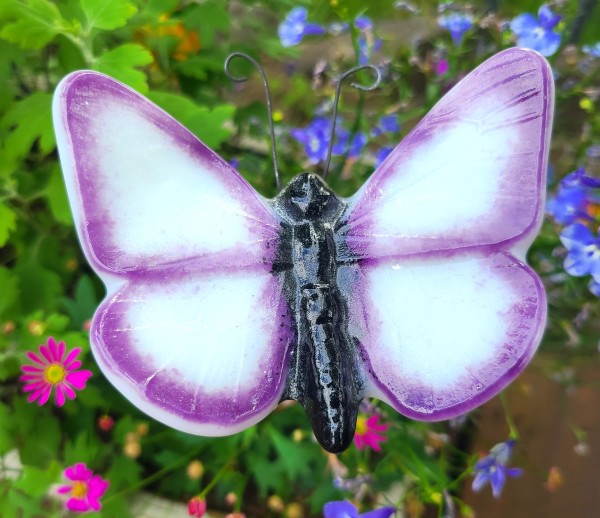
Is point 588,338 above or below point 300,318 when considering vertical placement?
below

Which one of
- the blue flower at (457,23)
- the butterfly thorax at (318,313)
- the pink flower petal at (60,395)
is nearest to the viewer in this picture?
the butterfly thorax at (318,313)

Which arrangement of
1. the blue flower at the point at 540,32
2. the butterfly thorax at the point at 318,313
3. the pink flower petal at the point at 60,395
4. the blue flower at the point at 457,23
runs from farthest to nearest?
1. the blue flower at the point at 457,23
2. the blue flower at the point at 540,32
3. the pink flower petal at the point at 60,395
4. the butterfly thorax at the point at 318,313

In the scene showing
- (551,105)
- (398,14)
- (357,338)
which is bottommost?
(398,14)

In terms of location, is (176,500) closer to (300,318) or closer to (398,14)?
(300,318)

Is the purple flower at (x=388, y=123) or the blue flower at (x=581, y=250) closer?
the blue flower at (x=581, y=250)

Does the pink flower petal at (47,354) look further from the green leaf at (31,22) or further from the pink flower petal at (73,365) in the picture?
the green leaf at (31,22)

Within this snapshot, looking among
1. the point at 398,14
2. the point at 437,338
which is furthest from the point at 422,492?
the point at 398,14

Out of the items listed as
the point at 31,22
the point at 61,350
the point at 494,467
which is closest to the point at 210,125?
the point at 31,22

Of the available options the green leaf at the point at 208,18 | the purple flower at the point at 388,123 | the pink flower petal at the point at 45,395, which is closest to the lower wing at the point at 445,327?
the pink flower petal at the point at 45,395
